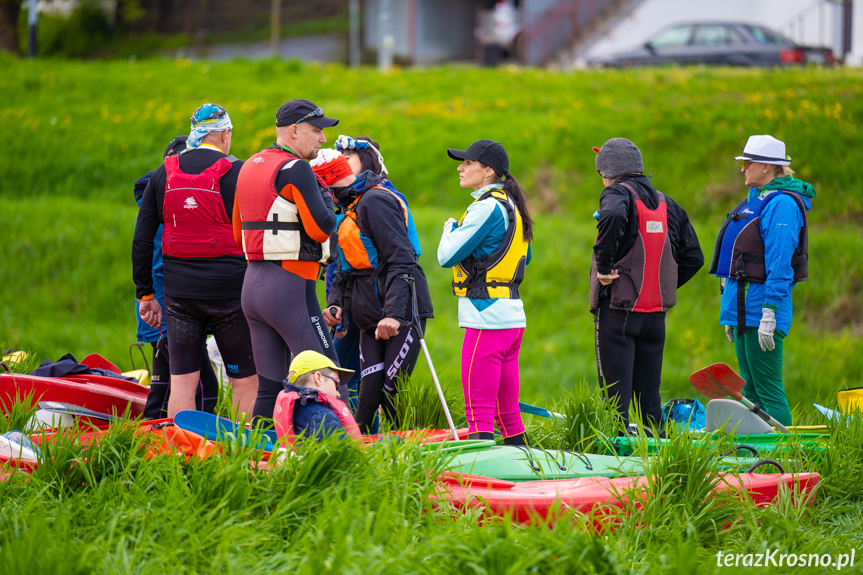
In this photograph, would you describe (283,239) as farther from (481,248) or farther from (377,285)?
(481,248)

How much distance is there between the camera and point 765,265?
5.28 metres

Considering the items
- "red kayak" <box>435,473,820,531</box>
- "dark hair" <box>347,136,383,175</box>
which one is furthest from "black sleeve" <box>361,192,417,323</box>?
"red kayak" <box>435,473,820,531</box>

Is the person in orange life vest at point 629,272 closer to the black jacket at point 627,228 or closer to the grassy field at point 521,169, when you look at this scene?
the black jacket at point 627,228


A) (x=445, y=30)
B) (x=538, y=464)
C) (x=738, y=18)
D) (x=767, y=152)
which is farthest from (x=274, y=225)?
(x=445, y=30)

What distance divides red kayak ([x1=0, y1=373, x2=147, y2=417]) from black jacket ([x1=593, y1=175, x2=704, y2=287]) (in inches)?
120

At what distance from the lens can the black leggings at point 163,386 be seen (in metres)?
5.09

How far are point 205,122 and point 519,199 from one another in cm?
187

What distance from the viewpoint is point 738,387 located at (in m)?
4.86

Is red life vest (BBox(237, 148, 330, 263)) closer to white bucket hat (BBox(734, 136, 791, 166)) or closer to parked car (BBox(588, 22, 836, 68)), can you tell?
white bucket hat (BBox(734, 136, 791, 166))

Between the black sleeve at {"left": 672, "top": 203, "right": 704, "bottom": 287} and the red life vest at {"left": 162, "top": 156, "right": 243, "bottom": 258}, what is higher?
the red life vest at {"left": 162, "top": 156, "right": 243, "bottom": 258}

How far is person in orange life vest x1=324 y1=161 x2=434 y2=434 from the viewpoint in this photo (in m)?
4.68

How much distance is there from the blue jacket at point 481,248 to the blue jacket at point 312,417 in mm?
1039

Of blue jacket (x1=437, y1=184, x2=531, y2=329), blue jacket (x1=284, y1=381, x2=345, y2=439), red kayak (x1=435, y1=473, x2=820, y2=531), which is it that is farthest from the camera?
blue jacket (x1=437, y1=184, x2=531, y2=329)

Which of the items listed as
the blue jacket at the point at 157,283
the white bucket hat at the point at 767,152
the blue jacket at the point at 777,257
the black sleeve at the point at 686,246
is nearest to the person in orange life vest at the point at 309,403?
the blue jacket at the point at 157,283
